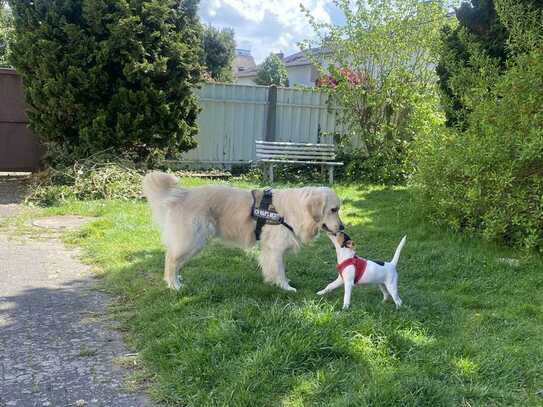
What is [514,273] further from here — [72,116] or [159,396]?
[72,116]

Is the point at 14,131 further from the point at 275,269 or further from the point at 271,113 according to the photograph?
the point at 275,269

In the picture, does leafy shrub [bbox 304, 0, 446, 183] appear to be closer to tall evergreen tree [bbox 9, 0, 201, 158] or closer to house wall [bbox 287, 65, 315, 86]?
tall evergreen tree [bbox 9, 0, 201, 158]

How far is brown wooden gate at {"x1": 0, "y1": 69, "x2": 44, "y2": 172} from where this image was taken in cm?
1098

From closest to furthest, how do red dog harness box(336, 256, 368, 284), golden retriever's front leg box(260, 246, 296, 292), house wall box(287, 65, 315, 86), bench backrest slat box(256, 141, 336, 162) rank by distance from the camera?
1. red dog harness box(336, 256, 368, 284)
2. golden retriever's front leg box(260, 246, 296, 292)
3. bench backrest slat box(256, 141, 336, 162)
4. house wall box(287, 65, 315, 86)

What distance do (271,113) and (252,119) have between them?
51 cm

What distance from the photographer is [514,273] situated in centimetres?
557

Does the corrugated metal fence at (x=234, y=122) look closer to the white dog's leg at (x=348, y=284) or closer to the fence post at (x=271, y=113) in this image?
the fence post at (x=271, y=113)

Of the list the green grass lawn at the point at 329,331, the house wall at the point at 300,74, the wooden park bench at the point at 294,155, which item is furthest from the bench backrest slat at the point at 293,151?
the house wall at the point at 300,74

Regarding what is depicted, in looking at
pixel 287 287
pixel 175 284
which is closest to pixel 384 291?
pixel 287 287

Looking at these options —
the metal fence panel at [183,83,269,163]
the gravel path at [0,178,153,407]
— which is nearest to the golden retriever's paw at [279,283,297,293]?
the gravel path at [0,178,153,407]

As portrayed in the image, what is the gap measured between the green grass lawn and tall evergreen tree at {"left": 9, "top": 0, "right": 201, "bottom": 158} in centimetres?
428

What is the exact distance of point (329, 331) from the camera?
3482 millimetres

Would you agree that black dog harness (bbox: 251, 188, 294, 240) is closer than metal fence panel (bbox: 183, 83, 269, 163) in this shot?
Yes

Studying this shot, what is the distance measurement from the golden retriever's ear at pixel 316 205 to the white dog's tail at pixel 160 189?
1265 mm
